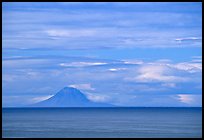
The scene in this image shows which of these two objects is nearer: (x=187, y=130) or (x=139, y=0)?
(x=139, y=0)

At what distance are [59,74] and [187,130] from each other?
14774 millimetres

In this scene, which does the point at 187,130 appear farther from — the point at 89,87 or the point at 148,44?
the point at 89,87

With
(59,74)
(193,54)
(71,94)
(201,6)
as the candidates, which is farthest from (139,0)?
(71,94)

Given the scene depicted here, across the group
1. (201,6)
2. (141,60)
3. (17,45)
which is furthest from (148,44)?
(201,6)

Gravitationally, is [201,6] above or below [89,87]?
below

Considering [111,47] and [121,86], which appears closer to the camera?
[111,47]

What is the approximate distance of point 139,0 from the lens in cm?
314

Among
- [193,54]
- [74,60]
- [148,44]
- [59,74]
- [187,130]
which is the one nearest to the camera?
[187,130]

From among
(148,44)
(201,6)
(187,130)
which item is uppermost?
(148,44)

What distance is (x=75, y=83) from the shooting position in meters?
35.7

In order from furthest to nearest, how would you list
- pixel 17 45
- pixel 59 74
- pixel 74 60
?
pixel 59 74, pixel 74 60, pixel 17 45

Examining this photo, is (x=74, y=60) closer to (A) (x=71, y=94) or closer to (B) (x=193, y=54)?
(B) (x=193, y=54)

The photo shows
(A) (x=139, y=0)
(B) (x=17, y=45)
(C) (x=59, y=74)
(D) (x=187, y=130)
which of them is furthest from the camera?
(C) (x=59, y=74)

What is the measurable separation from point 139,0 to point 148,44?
1038 inches
